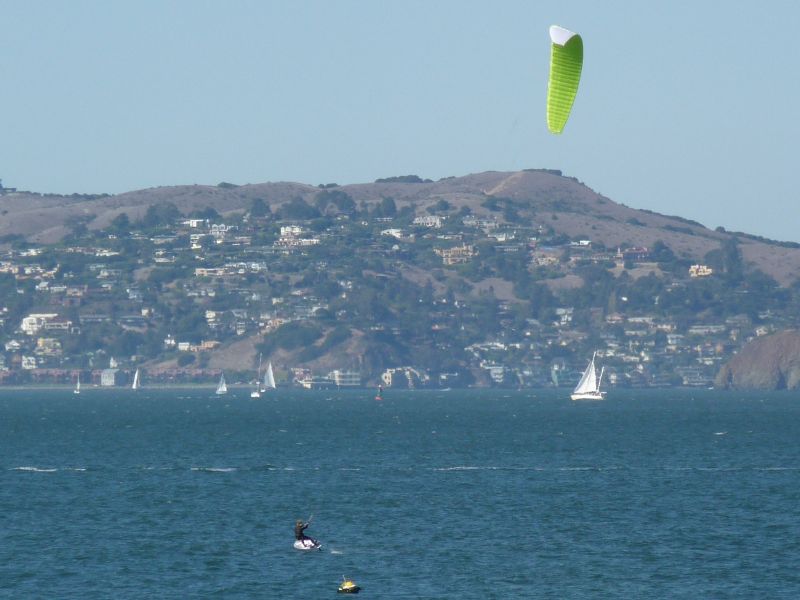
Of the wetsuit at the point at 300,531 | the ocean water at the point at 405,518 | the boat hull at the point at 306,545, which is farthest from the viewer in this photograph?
the boat hull at the point at 306,545

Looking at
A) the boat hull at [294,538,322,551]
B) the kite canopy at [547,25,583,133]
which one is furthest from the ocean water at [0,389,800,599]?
the kite canopy at [547,25,583,133]

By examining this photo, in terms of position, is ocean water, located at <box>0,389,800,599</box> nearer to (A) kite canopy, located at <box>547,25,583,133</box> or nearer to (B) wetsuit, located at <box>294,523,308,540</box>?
(B) wetsuit, located at <box>294,523,308,540</box>

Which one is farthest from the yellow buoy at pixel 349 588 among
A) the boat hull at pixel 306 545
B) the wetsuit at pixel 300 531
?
the boat hull at pixel 306 545

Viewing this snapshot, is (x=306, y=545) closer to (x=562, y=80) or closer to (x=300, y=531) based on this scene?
(x=300, y=531)

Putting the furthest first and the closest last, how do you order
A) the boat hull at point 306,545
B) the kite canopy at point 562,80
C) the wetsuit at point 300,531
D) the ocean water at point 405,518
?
the boat hull at point 306,545, the wetsuit at point 300,531, the ocean water at point 405,518, the kite canopy at point 562,80

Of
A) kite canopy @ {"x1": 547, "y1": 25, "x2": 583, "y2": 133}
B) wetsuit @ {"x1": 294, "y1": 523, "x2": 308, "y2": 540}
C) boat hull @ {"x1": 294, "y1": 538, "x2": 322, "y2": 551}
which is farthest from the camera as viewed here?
boat hull @ {"x1": 294, "y1": 538, "x2": 322, "y2": 551}

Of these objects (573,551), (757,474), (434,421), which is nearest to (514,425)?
(434,421)

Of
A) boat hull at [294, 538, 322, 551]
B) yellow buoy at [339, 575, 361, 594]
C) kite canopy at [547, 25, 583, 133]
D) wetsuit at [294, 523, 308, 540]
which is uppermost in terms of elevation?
kite canopy at [547, 25, 583, 133]

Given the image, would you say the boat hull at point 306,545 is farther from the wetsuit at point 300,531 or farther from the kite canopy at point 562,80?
the kite canopy at point 562,80
